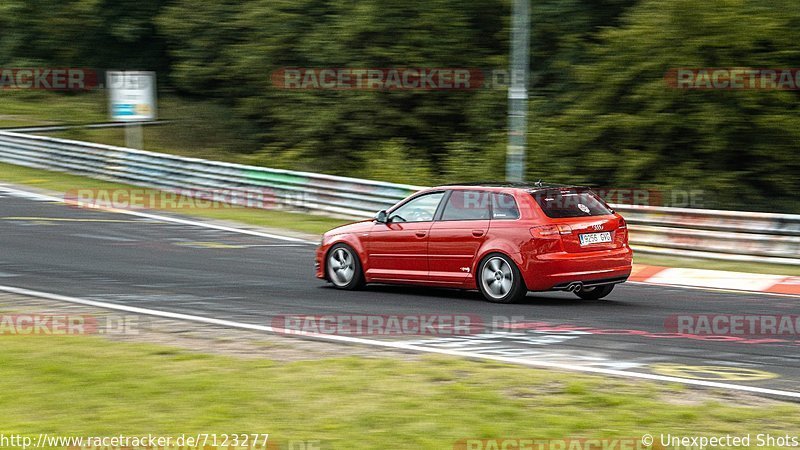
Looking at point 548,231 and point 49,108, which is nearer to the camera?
point 548,231

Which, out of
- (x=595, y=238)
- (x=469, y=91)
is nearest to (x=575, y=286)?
(x=595, y=238)

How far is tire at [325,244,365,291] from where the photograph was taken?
1338 cm

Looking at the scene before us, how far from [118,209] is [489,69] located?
38.5 feet

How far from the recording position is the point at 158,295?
12.3 meters

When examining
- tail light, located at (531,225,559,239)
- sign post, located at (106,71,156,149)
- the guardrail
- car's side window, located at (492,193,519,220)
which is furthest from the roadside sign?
tail light, located at (531,225,559,239)

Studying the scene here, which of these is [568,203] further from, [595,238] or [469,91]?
[469,91]

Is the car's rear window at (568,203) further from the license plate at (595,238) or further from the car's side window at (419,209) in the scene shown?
the car's side window at (419,209)

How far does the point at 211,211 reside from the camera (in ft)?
75.3

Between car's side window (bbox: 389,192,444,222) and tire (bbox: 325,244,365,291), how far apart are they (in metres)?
0.76

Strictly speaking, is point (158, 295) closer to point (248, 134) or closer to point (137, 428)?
point (137, 428)

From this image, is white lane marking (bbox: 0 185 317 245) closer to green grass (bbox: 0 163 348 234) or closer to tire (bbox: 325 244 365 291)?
green grass (bbox: 0 163 348 234)

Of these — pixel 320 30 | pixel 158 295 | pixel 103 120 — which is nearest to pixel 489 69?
pixel 320 30

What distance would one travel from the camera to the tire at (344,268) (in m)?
13.4

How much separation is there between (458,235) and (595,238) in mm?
1595
